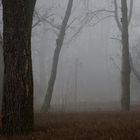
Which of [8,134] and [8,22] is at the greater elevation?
[8,22]

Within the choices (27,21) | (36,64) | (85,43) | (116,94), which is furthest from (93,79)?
(27,21)

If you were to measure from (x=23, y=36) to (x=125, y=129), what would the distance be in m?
3.30

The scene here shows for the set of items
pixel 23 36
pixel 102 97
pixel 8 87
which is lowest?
pixel 102 97

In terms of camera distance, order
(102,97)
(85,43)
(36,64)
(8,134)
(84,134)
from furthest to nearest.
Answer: (85,43), (36,64), (102,97), (8,134), (84,134)

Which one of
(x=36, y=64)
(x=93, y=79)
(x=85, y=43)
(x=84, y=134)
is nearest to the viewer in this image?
(x=84, y=134)

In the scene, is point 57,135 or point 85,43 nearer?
point 57,135

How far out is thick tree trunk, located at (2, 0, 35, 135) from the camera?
29.2 feet

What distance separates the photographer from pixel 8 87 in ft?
29.5

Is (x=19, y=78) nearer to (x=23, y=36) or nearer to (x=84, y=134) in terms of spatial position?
(x=23, y=36)

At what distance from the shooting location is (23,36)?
358 inches

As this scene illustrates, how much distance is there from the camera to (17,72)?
29.4 feet

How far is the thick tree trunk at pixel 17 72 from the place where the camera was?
29.2 feet

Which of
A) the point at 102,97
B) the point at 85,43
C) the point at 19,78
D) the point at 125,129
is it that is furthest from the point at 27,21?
the point at 85,43

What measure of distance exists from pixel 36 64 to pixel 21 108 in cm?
6705
